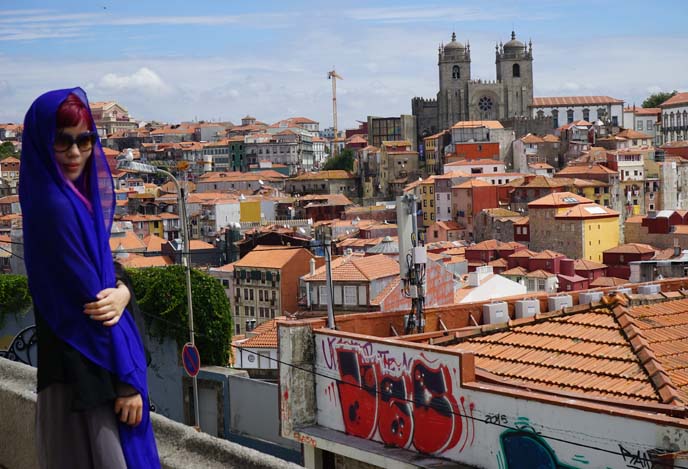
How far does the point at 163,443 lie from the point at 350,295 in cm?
2799

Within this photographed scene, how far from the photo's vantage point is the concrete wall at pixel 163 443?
10.3 feet

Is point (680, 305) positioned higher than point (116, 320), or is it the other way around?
point (116, 320)

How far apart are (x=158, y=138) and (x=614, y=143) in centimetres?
5526

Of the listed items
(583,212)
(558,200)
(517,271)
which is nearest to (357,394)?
(517,271)

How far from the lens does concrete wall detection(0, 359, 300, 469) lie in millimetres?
3145

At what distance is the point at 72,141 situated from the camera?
2316mm

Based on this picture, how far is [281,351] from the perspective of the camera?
35.6ft

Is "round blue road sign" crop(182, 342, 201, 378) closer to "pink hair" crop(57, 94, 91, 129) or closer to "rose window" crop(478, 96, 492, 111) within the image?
"pink hair" crop(57, 94, 91, 129)

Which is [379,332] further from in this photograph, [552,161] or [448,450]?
[552,161]

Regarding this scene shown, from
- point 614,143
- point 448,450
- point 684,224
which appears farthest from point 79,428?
point 614,143

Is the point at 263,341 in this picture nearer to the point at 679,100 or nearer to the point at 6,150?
the point at 679,100

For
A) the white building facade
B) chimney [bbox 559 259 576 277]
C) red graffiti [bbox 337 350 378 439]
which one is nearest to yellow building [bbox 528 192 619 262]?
chimney [bbox 559 259 576 277]

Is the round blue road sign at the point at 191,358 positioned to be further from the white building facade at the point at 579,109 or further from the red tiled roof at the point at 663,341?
the white building facade at the point at 579,109

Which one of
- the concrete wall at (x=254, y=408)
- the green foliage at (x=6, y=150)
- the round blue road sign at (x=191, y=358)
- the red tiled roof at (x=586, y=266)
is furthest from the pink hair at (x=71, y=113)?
the green foliage at (x=6, y=150)
